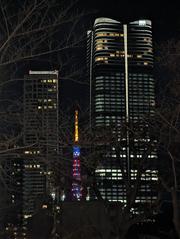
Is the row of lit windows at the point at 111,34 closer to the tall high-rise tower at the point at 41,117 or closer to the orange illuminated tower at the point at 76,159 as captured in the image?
the orange illuminated tower at the point at 76,159

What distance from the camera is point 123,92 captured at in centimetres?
1446

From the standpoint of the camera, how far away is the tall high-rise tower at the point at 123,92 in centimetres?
1116

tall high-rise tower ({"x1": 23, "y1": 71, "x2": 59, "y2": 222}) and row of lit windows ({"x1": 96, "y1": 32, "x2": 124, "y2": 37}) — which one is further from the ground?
row of lit windows ({"x1": 96, "y1": 32, "x2": 124, "y2": 37})

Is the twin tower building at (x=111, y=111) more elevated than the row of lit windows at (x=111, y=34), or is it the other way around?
the row of lit windows at (x=111, y=34)

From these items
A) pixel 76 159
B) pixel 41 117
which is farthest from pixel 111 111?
pixel 41 117

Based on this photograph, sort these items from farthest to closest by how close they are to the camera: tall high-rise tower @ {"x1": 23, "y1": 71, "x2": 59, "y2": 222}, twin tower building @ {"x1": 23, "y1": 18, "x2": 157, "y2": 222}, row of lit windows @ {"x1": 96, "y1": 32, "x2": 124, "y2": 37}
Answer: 1. row of lit windows @ {"x1": 96, "y1": 32, "x2": 124, "y2": 37}
2. twin tower building @ {"x1": 23, "y1": 18, "x2": 157, "y2": 222}
3. tall high-rise tower @ {"x1": 23, "y1": 71, "x2": 59, "y2": 222}

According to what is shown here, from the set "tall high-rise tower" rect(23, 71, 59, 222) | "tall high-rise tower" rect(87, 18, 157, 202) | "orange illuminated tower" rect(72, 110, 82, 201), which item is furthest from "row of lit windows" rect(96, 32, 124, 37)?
"tall high-rise tower" rect(23, 71, 59, 222)

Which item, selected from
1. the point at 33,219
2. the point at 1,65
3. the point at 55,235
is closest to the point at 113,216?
the point at 55,235

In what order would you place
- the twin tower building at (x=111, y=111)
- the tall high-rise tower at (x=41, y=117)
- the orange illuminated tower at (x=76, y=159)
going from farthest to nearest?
1. the orange illuminated tower at (x=76, y=159)
2. the twin tower building at (x=111, y=111)
3. the tall high-rise tower at (x=41, y=117)

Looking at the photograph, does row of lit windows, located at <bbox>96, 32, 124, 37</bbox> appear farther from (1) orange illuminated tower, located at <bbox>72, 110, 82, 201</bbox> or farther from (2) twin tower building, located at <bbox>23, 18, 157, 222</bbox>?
(1) orange illuminated tower, located at <bbox>72, 110, 82, 201</bbox>

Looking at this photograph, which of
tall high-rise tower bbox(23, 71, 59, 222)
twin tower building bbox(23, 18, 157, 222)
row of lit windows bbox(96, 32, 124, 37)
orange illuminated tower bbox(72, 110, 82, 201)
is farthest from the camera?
row of lit windows bbox(96, 32, 124, 37)

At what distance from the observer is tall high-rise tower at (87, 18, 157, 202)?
440 inches

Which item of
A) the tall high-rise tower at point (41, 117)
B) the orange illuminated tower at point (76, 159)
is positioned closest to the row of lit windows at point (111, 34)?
the orange illuminated tower at point (76, 159)

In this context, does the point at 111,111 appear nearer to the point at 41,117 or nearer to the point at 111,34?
the point at 111,34
